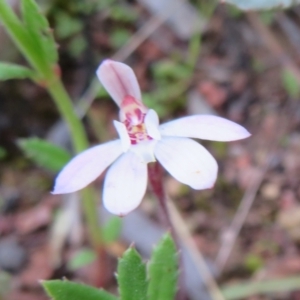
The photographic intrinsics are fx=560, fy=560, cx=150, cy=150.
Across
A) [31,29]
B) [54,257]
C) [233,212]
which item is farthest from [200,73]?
[31,29]

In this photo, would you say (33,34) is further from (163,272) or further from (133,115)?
(163,272)

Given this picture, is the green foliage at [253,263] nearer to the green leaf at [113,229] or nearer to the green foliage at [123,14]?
the green leaf at [113,229]

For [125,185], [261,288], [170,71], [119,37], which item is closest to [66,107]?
[125,185]

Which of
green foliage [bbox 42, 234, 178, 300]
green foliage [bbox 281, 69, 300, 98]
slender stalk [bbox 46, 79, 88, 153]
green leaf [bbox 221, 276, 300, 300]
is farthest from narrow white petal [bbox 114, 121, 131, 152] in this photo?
green foliage [bbox 281, 69, 300, 98]

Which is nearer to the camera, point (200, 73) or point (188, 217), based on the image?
point (188, 217)

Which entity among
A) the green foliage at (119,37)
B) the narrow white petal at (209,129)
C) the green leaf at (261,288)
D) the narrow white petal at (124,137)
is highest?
the green foliage at (119,37)

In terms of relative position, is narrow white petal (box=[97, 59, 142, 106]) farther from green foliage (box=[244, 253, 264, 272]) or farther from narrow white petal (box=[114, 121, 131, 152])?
green foliage (box=[244, 253, 264, 272])

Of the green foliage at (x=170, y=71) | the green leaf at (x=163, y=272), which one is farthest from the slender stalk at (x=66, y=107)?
the green foliage at (x=170, y=71)

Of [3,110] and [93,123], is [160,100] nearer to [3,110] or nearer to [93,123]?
[93,123]
